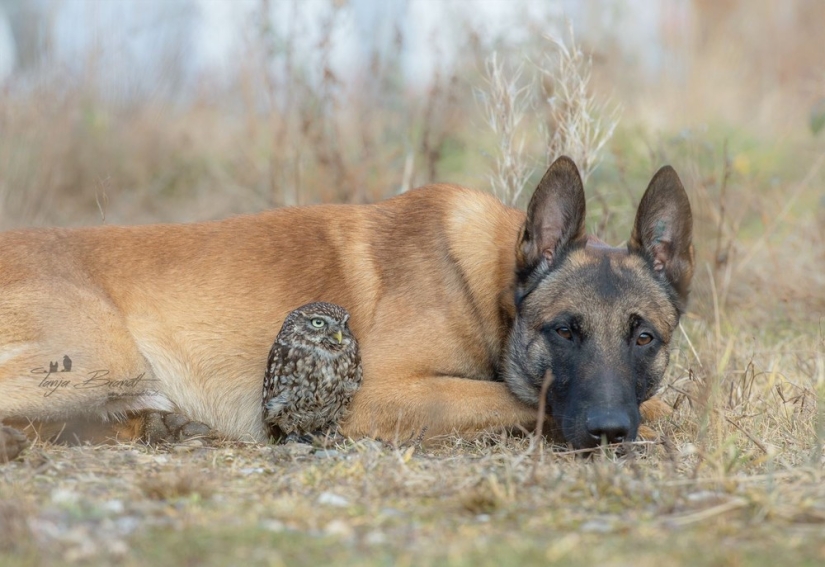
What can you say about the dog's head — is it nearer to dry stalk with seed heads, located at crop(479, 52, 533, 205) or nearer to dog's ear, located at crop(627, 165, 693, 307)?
dog's ear, located at crop(627, 165, 693, 307)

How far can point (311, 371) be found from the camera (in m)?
3.85

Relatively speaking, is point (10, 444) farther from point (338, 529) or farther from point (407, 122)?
point (407, 122)

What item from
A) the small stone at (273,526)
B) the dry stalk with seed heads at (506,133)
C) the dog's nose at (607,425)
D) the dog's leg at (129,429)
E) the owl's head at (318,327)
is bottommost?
the dog's leg at (129,429)

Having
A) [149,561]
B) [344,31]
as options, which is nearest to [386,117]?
[344,31]

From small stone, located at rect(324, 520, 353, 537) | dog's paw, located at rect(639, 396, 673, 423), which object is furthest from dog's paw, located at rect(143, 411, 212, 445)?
dog's paw, located at rect(639, 396, 673, 423)

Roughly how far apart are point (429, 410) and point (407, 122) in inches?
200

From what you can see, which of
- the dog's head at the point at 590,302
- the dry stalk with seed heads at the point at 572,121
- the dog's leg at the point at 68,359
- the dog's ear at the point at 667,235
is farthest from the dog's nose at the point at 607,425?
the dry stalk with seed heads at the point at 572,121

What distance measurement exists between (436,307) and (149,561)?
6.84ft

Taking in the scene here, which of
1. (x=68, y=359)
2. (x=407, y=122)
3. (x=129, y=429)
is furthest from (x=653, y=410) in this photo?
(x=407, y=122)

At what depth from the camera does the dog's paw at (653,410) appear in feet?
13.9

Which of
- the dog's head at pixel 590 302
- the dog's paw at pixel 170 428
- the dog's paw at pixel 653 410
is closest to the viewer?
the dog's head at pixel 590 302

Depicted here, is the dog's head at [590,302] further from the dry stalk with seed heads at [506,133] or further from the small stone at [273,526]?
the small stone at [273,526]

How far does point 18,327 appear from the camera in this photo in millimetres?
3867

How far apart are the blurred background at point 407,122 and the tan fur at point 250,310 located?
3.71 ft
